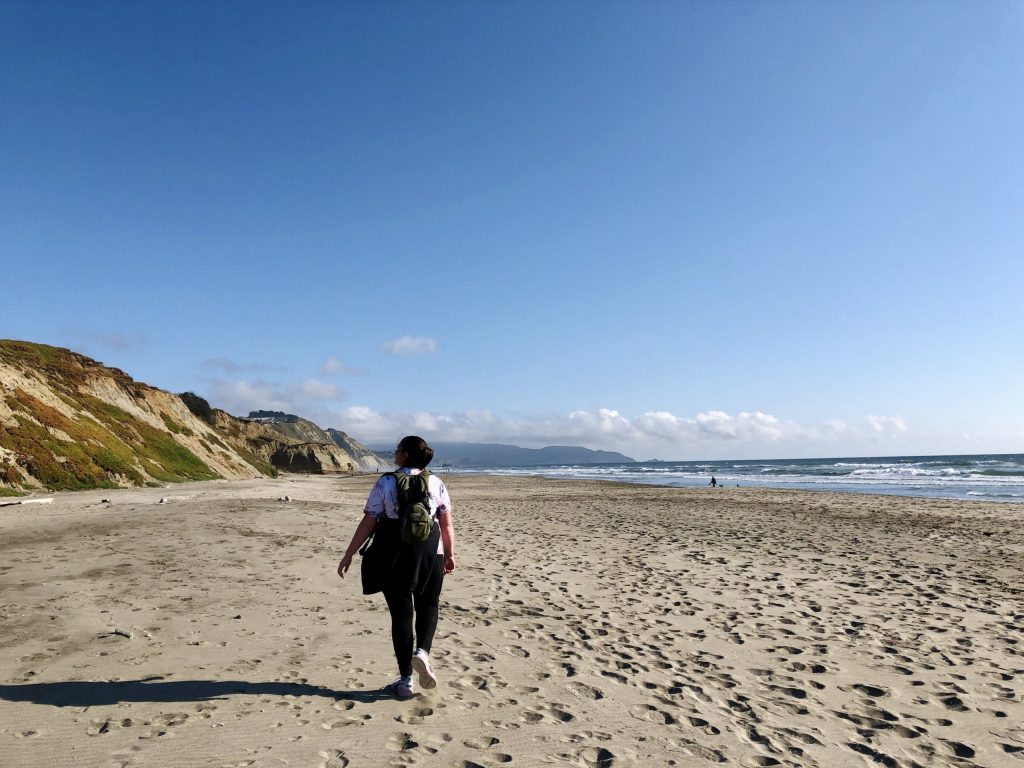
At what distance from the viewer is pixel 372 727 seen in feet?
15.8

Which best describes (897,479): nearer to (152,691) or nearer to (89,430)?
(89,430)

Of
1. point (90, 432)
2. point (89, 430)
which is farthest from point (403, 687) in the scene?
point (89, 430)

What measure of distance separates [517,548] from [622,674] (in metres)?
8.70

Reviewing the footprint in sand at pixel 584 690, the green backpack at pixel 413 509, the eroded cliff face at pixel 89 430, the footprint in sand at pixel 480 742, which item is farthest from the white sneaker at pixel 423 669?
the eroded cliff face at pixel 89 430

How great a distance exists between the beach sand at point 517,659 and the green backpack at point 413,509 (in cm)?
147

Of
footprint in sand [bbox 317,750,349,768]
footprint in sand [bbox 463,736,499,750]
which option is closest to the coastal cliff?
footprint in sand [bbox 317,750,349,768]

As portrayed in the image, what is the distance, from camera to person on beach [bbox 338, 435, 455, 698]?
17.7 feet

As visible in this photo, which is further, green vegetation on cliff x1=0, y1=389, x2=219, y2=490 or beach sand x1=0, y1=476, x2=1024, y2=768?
green vegetation on cliff x1=0, y1=389, x2=219, y2=490

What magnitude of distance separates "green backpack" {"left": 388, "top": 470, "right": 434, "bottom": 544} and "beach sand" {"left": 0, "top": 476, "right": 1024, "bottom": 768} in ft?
4.81

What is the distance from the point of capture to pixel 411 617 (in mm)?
5551

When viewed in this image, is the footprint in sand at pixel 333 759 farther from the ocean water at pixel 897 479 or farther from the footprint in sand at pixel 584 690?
the ocean water at pixel 897 479

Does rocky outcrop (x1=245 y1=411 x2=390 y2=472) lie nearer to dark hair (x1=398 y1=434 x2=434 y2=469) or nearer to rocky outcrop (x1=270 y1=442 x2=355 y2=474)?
rocky outcrop (x1=270 y1=442 x2=355 y2=474)

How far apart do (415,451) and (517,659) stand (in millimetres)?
2685

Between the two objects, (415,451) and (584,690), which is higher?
(415,451)
